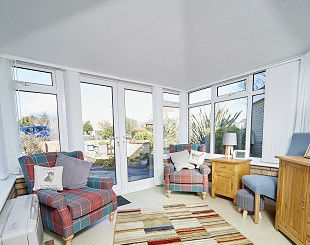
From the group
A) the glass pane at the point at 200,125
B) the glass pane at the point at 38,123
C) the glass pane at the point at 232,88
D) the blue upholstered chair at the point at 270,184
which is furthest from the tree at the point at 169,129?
the glass pane at the point at 38,123

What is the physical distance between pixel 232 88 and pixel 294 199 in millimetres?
2170

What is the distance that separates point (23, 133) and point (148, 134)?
7.14 ft

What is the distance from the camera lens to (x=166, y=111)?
367 cm

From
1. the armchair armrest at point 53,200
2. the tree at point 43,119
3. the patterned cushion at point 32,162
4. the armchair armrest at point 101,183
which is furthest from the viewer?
the tree at point 43,119

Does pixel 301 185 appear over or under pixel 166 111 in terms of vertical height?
under

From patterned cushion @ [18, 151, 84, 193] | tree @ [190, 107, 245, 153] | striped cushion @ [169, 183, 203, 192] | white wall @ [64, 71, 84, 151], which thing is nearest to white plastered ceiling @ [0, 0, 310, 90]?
white wall @ [64, 71, 84, 151]

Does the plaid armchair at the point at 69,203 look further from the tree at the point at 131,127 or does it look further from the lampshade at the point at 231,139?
the lampshade at the point at 231,139

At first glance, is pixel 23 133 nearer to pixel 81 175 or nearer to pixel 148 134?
pixel 81 175

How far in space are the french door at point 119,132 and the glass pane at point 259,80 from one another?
6.95ft

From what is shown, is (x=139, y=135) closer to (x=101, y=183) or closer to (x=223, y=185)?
(x=101, y=183)

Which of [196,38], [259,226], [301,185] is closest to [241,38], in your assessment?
[196,38]

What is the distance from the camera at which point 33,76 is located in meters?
Result: 2.17

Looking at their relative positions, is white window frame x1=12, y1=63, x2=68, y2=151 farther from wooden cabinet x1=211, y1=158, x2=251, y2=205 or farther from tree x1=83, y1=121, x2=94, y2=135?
wooden cabinet x1=211, y1=158, x2=251, y2=205

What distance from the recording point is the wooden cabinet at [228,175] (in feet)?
7.53
